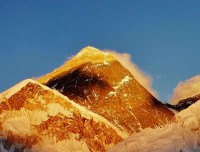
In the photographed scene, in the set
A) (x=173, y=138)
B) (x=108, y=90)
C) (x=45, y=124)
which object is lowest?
(x=173, y=138)

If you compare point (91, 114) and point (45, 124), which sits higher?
point (91, 114)

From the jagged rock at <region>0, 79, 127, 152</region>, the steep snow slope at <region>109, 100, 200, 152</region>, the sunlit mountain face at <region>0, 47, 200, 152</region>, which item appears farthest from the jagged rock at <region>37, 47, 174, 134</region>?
the steep snow slope at <region>109, 100, 200, 152</region>

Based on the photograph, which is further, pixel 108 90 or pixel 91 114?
pixel 108 90

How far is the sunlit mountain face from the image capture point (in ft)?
207

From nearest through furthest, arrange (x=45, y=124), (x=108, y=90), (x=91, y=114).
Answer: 1. (x=45, y=124)
2. (x=91, y=114)
3. (x=108, y=90)

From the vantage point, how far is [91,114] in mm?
117125

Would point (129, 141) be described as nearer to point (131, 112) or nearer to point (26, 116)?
point (26, 116)

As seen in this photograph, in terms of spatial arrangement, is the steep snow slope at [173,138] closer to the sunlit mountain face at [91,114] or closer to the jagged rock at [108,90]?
the sunlit mountain face at [91,114]

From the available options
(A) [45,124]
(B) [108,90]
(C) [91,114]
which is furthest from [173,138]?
(B) [108,90]

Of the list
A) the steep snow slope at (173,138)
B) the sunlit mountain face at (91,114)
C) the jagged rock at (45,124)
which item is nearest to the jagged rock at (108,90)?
the sunlit mountain face at (91,114)

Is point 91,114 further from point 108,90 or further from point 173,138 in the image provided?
point 173,138

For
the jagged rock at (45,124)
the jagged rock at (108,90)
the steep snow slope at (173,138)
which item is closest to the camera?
the steep snow slope at (173,138)

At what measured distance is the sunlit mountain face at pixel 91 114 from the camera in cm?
6322

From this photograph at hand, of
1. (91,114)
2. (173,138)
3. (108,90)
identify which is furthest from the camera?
(108,90)
